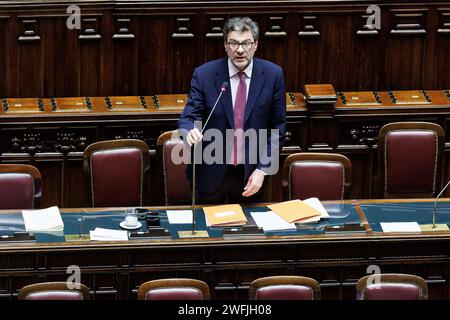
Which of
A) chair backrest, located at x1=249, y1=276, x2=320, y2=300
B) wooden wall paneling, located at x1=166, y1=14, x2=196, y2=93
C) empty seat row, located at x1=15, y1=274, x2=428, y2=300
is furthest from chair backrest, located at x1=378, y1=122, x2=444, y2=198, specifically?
chair backrest, located at x1=249, y1=276, x2=320, y2=300

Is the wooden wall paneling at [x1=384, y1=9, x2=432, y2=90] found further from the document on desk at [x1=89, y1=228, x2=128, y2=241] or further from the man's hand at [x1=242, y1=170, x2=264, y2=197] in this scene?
the document on desk at [x1=89, y1=228, x2=128, y2=241]

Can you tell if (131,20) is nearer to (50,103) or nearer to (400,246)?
(50,103)

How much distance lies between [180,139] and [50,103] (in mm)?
1481

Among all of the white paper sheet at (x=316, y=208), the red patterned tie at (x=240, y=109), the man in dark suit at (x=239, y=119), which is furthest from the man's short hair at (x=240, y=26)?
the white paper sheet at (x=316, y=208)

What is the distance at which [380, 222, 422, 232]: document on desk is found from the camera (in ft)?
21.4

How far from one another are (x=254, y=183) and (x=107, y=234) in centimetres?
89

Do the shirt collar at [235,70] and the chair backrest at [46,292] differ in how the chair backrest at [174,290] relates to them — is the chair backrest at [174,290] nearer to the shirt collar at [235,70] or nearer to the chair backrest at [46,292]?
the chair backrest at [46,292]

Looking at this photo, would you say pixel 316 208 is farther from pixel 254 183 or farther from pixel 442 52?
pixel 442 52

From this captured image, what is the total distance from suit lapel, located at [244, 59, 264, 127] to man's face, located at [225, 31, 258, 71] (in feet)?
0.57

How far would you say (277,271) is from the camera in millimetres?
6445

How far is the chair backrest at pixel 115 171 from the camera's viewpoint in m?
7.10

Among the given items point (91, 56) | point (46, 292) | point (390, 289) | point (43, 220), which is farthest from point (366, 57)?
point (46, 292)

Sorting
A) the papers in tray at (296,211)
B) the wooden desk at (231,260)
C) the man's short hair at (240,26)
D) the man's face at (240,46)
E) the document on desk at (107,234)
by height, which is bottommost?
the wooden desk at (231,260)

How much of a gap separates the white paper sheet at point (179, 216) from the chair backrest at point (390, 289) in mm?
1206
